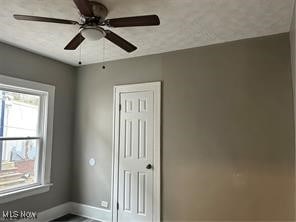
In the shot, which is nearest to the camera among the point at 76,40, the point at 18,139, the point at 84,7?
the point at 84,7

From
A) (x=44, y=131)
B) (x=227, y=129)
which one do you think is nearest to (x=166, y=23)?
(x=227, y=129)

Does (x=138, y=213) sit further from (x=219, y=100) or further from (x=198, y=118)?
(x=219, y=100)

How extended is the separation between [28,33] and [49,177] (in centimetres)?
223

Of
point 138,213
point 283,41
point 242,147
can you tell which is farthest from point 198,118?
point 138,213

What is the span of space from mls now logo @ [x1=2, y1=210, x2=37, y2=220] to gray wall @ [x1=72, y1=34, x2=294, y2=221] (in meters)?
1.96

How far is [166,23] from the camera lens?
246cm

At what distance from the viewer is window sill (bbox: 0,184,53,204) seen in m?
2.96

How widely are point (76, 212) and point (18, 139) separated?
1.64 m

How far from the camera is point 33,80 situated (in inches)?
134

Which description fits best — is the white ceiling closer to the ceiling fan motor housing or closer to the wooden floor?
the ceiling fan motor housing

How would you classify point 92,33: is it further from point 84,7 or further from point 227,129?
point 227,129

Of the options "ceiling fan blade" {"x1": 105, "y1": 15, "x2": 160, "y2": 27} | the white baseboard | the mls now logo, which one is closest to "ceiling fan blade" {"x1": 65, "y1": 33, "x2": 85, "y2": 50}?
"ceiling fan blade" {"x1": 105, "y1": 15, "x2": 160, "y2": 27}

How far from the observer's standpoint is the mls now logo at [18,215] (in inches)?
118

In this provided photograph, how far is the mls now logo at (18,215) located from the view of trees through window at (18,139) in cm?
33
